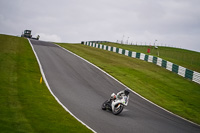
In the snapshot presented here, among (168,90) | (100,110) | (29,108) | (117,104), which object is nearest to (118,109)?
(117,104)

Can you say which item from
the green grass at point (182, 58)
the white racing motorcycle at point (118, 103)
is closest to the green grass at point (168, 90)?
the white racing motorcycle at point (118, 103)

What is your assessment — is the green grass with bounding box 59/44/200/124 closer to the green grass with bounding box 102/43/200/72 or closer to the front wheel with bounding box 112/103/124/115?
the front wheel with bounding box 112/103/124/115

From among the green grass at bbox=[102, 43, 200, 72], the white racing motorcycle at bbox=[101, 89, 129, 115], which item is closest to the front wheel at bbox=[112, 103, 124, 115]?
the white racing motorcycle at bbox=[101, 89, 129, 115]

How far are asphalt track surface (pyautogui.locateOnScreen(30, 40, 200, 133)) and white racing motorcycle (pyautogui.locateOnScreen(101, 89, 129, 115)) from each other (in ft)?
0.90

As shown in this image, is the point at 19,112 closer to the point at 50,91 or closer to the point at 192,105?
the point at 50,91

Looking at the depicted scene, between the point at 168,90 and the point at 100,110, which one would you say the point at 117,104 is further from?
the point at 168,90

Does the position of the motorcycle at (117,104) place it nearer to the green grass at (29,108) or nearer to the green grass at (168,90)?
the green grass at (29,108)

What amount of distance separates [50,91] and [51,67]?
8.41 m

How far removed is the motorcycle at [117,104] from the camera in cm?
1251

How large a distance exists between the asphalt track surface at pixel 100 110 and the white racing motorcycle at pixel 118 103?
0.28m

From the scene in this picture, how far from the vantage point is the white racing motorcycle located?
12531 mm

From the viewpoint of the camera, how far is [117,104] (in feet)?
42.2

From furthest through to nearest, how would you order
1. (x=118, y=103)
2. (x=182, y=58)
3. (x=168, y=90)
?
(x=182, y=58) → (x=168, y=90) → (x=118, y=103)

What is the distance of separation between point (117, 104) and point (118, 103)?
0.16 m
